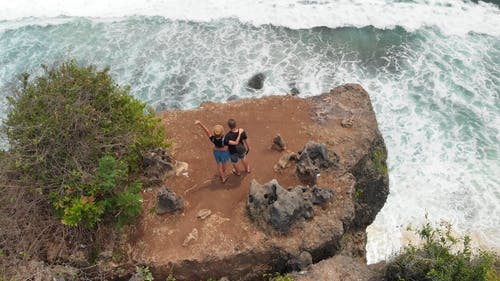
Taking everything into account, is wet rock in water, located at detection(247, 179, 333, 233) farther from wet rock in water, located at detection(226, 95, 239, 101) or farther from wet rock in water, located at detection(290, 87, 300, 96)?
wet rock in water, located at detection(290, 87, 300, 96)

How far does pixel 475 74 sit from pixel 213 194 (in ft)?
43.7

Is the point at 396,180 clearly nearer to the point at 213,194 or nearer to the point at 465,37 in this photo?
the point at 213,194

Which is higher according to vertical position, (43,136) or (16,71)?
(43,136)

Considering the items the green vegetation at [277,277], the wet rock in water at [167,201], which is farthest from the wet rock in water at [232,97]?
the green vegetation at [277,277]

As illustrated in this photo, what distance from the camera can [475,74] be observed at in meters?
18.7

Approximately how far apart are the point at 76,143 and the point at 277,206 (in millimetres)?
4502

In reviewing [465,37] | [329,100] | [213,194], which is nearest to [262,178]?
[213,194]

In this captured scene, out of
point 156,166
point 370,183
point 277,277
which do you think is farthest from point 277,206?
point 370,183

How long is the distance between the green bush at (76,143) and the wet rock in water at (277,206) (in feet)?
8.41

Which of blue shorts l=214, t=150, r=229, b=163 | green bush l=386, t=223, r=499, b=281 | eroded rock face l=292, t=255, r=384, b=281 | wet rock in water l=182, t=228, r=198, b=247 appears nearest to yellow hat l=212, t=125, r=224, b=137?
blue shorts l=214, t=150, r=229, b=163

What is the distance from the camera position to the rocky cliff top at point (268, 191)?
32.8ft

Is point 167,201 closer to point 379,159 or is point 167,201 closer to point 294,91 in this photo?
point 379,159

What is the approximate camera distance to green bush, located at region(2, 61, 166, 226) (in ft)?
31.0

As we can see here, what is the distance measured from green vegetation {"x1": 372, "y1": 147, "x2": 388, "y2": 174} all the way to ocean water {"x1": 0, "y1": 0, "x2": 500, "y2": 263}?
8.19 feet
